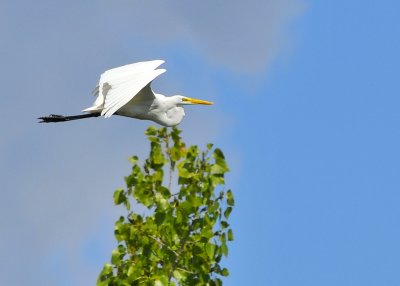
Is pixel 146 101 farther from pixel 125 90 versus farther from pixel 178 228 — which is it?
pixel 178 228

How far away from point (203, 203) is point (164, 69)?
7503 mm

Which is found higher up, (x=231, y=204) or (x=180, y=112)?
(x=180, y=112)

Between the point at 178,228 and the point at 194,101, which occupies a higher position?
the point at 194,101

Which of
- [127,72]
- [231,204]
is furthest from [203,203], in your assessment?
[127,72]

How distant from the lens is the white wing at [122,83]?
14953 millimetres

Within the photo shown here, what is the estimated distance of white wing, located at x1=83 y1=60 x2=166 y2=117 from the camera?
1495cm

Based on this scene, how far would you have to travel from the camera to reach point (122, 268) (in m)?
9.73

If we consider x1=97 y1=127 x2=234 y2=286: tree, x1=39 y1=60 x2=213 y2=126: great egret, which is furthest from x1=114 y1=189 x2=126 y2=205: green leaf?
x1=39 y1=60 x2=213 y2=126: great egret

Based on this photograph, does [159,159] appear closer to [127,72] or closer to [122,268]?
[122,268]

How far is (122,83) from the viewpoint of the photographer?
15906 mm

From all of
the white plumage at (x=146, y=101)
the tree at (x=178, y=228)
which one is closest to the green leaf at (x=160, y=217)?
the tree at (x=178, y=228)

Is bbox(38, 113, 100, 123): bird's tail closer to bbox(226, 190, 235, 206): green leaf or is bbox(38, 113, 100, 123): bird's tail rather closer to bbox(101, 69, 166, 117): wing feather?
bbox(101, 69, 166, 117): wing feather

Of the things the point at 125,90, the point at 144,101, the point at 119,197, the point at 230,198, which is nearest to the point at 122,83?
the point at 125,90

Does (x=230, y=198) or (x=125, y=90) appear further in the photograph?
(x=125, y=90)
